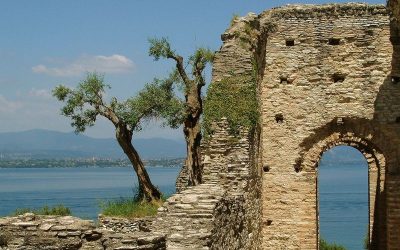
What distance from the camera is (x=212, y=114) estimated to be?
42.7 feet

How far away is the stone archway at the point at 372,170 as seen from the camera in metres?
15.4

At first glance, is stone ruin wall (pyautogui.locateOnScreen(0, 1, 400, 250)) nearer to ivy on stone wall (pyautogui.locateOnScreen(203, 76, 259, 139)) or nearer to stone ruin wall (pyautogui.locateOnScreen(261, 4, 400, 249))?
stone ruin wall (pyautogui.locateOnScreen(261, 4, 400, 249))

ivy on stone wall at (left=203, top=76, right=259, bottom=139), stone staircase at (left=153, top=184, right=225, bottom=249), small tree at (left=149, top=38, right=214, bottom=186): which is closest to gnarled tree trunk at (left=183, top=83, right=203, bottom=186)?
small tree at (left=149, top=38, right=214, bottom=186)

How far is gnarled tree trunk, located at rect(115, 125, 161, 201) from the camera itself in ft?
65.4

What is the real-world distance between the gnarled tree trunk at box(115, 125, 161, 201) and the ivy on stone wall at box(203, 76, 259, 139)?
7256 millimetres

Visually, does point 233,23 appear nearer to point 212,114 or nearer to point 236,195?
point 212,114

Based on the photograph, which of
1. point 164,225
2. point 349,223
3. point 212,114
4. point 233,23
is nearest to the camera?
point 164,225

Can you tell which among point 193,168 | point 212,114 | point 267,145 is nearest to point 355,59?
point 267,145

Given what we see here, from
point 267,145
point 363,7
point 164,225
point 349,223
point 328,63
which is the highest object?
point 363,7

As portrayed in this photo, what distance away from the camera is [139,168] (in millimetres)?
20141

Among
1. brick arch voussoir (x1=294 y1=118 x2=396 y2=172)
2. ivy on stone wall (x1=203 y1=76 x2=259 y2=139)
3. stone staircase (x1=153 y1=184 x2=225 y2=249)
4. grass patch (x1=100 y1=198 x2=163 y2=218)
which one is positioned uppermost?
ivy on stone wall (x1=203 y1=76 x2=259 y2=139)

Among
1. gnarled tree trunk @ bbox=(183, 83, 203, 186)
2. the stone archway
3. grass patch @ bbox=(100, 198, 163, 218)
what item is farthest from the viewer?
gnarled tree trunk @ bbox=(183, 83, 203, 186)

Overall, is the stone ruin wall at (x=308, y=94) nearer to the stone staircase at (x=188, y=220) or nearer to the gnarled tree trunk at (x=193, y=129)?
the gnarled tree trunk at (x=193, y=129)

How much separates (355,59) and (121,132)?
820 cm
